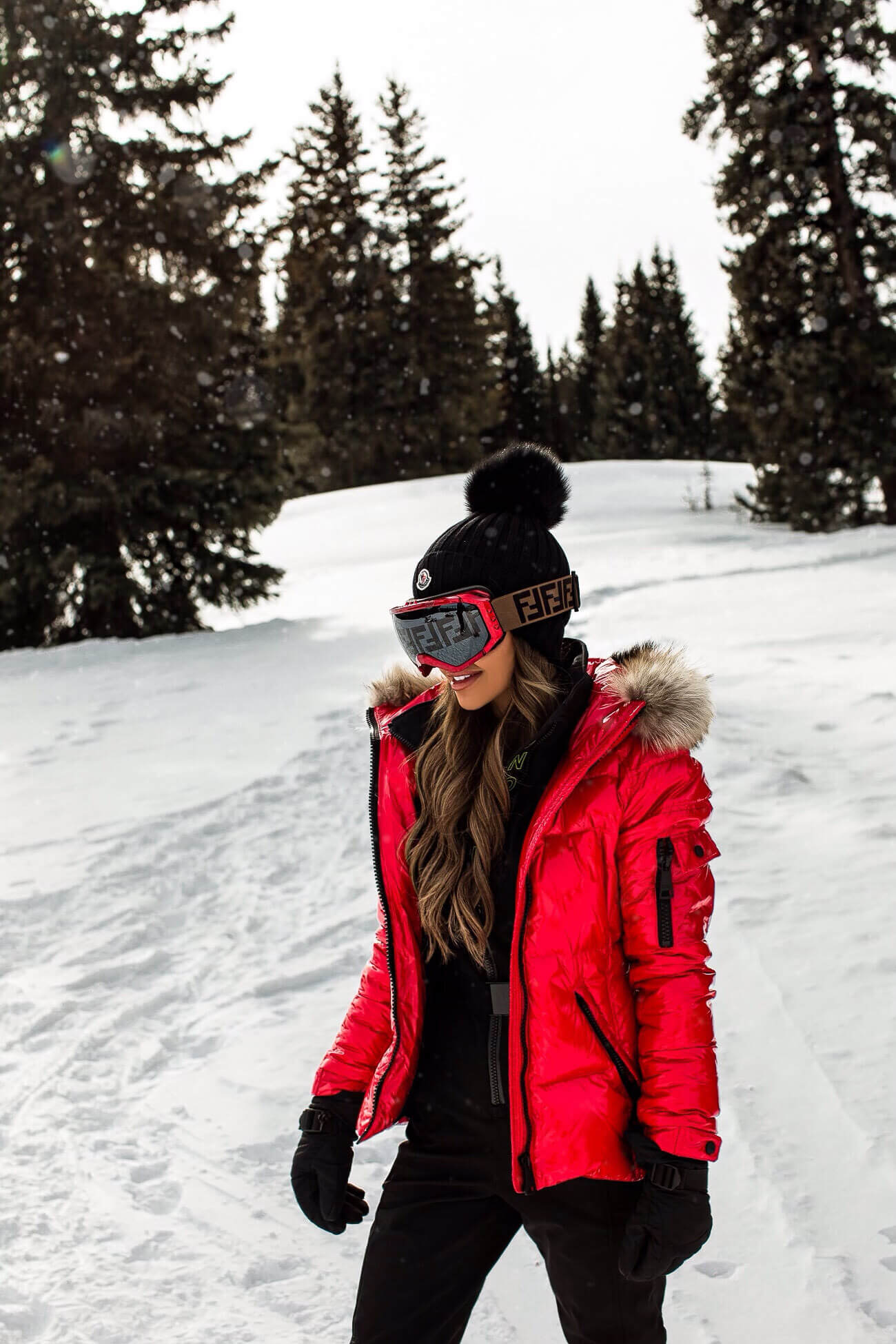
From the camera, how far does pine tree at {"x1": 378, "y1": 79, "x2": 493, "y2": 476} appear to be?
1590 inches

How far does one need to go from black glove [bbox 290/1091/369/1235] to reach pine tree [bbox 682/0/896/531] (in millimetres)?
16878

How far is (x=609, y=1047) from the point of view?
1781 millimetres

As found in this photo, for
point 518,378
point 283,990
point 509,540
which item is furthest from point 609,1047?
point 518,378

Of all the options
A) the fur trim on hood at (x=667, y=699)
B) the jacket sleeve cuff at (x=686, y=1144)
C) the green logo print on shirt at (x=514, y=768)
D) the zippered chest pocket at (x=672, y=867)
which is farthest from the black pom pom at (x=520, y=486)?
the jacket sleeve cuff at (x=686, y=1144)

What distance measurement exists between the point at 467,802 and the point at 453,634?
13.0 inches

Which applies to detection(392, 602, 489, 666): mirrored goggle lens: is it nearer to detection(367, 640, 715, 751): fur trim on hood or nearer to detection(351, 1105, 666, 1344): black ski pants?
detection(367, 640, 715, 751): fur trim on hood

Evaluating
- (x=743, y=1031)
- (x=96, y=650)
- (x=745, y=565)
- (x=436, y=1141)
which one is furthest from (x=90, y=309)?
(x=436, y=1141)

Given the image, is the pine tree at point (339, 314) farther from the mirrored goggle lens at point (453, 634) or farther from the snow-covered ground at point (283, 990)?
the mirrored goggle lens at point (453, 634)

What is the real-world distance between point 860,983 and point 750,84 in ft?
55.7

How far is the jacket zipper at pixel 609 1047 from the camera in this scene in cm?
178

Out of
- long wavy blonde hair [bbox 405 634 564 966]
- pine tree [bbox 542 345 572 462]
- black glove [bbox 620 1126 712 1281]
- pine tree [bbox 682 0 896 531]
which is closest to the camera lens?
black glove [bbox 620 1126 712 1281]

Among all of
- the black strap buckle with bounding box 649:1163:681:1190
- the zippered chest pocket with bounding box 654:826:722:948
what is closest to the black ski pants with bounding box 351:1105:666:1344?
the black strap buckle with bounding box 649:1163:681:1190

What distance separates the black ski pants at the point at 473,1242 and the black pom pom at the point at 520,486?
119 cm

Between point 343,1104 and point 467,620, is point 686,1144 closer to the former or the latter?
point 343,1104
